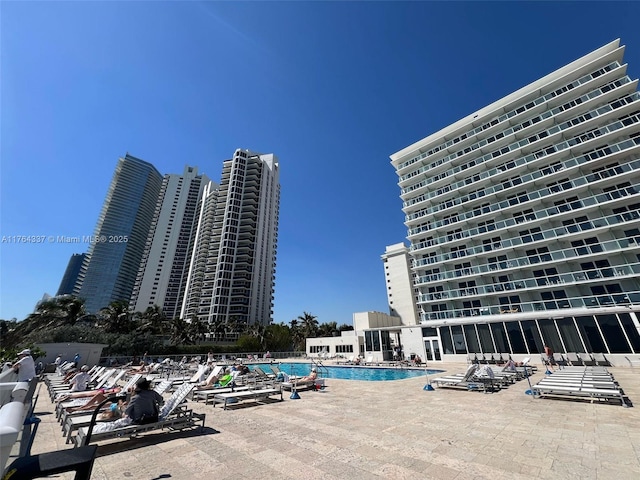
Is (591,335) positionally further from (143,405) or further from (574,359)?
(143,405)

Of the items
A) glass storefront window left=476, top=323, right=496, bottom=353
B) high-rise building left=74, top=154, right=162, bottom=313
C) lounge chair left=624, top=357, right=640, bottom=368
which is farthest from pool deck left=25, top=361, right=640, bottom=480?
high-rise building left=74, top=154, right=162, bottom=313

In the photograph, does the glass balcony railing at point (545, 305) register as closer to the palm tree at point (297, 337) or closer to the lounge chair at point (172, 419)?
the lounge chair at point (172, 419)

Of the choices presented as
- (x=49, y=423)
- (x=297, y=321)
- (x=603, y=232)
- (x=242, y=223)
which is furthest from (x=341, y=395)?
(x=242, y=223)

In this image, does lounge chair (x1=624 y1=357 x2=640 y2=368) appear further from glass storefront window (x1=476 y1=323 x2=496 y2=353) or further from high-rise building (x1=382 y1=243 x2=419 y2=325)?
high-rise building (x1=382 y1=243 x2=419 y2=325)

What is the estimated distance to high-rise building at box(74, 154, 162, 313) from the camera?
116 meters

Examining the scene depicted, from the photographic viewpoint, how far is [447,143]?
36094 mm

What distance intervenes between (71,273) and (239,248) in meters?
195

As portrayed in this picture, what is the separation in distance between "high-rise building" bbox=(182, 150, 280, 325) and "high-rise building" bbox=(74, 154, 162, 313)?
5093 centimetres

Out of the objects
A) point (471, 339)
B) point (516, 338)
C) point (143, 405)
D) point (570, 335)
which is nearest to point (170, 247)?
point (471, 339)

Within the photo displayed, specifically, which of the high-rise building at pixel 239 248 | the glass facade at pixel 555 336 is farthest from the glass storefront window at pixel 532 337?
the high-rise building at pixel 239 248

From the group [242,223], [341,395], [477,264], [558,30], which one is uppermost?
[242,223]

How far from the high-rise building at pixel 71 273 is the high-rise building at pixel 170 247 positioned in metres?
128

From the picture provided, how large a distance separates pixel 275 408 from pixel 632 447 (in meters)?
8.18

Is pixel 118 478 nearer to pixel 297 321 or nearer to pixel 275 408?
pixel 275 408
